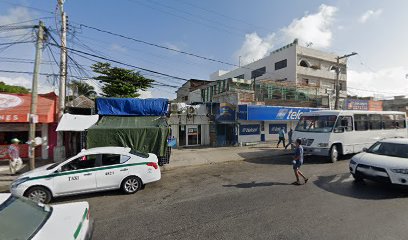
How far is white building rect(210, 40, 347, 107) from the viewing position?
30391mm

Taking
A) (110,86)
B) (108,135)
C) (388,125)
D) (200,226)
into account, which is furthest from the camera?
(110,86)

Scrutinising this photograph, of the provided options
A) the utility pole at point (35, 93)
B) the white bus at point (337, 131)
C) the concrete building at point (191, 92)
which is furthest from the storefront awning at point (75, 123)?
the concrete building at point (191, 92)

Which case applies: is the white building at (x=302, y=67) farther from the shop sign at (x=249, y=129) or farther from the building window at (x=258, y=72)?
the shop sign at (x=249, y=129)

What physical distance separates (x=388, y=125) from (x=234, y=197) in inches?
537

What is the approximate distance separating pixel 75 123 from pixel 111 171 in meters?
6.07

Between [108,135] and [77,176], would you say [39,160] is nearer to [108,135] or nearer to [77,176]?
[108,135]

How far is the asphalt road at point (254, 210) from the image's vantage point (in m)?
4.26

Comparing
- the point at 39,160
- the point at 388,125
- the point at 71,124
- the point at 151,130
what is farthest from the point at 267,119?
the point at 39,160

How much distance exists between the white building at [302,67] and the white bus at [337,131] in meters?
17.0

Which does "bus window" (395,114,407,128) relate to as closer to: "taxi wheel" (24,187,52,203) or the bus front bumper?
the bus front bumper

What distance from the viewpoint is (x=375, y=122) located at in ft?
42.8

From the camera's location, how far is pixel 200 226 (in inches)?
179

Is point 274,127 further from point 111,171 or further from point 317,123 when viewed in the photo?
point 111,171

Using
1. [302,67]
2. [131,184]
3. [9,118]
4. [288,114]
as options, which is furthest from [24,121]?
[302,67]
